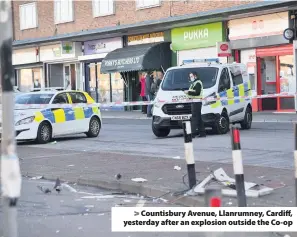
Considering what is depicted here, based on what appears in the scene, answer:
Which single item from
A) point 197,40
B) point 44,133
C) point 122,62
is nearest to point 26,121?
point 44,133

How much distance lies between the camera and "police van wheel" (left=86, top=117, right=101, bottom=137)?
63.1 feet

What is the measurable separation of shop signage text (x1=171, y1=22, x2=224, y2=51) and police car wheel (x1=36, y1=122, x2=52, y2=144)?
13.3m

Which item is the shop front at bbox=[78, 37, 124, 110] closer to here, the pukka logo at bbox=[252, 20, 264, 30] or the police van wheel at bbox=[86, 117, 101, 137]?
the pukka logo at bbox=[252, 20, 264, 30]

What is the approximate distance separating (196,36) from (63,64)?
1303 centimetres

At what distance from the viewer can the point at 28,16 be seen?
137 feet

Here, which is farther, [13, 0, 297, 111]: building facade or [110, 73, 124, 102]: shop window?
[110, 73, 124, 102]: shop window

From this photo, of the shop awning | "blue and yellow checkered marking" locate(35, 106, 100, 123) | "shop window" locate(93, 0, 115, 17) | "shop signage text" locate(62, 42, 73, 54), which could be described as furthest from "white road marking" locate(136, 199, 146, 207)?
"shop signage text" locate(62, 42, 73, 54)

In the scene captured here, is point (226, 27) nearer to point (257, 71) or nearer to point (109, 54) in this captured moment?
point (257, 71)

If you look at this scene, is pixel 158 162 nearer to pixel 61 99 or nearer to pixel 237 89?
pixel 61 99

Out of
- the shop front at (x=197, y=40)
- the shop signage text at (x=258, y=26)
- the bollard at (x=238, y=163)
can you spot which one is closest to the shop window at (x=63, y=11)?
the shop front at (x=197, y=40)

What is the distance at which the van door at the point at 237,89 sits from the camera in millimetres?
18703

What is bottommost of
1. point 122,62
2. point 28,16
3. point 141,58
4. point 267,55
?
point 267,55

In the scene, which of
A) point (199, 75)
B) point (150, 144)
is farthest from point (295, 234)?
point (199, 75)

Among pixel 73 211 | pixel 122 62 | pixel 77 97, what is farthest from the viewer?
pixel 122 62
